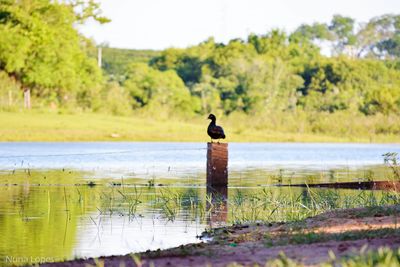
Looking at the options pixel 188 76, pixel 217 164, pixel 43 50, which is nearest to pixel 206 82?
pixel 188 76

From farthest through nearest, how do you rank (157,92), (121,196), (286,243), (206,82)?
1. (206,82)
2. (157,92)
3. (121,196)
4. (286,243)

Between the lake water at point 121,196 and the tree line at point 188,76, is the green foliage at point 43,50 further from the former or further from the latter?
the lake water at point 121,196

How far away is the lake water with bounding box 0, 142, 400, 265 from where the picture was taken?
13.0 metres

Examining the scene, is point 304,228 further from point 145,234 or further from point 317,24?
point 317,24

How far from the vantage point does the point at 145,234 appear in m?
13.7

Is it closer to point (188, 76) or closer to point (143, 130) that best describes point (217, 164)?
point (143, 130)

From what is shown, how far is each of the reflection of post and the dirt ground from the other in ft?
6.63

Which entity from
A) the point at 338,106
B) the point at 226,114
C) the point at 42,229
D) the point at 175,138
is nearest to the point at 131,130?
the point at 175,138

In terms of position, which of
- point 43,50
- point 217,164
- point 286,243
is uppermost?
point 43,50

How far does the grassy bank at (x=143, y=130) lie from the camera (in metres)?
44.5

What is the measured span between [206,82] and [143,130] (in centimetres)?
2177

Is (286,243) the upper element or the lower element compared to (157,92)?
lower

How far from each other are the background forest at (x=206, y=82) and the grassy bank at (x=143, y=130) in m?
0.27

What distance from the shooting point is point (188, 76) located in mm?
74688
